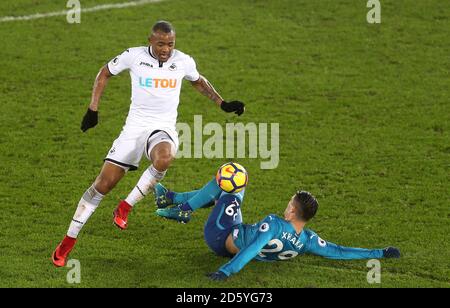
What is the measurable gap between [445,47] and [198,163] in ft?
22.2

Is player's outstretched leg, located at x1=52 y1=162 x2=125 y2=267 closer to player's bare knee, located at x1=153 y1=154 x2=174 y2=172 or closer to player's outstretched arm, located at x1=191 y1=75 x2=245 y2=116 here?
player's bare knee, located at x1=153 y1=154 x2=174 y2=172

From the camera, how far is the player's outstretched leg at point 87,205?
1027 centimetres

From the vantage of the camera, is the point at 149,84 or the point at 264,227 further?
the point at 149,84

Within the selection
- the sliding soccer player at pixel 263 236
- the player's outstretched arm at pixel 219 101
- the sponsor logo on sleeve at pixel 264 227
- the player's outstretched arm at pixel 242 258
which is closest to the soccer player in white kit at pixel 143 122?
the player's outstretched arm at pixel 219 101

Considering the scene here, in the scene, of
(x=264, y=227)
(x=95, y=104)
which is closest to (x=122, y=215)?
(x=95, y=104)

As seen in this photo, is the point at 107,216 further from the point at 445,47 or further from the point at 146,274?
the point at 445,47

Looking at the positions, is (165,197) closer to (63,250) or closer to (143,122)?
(143,122)

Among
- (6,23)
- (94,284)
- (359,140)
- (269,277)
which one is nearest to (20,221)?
(94,284)

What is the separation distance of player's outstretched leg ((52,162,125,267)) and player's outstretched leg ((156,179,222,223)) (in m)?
0.94

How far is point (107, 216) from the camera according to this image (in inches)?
467

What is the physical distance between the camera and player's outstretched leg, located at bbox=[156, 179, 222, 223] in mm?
10812

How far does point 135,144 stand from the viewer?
10.6 m

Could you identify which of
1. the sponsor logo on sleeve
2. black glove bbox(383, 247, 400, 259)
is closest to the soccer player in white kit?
the sponsor logo on sleeve

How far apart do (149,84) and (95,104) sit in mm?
648
